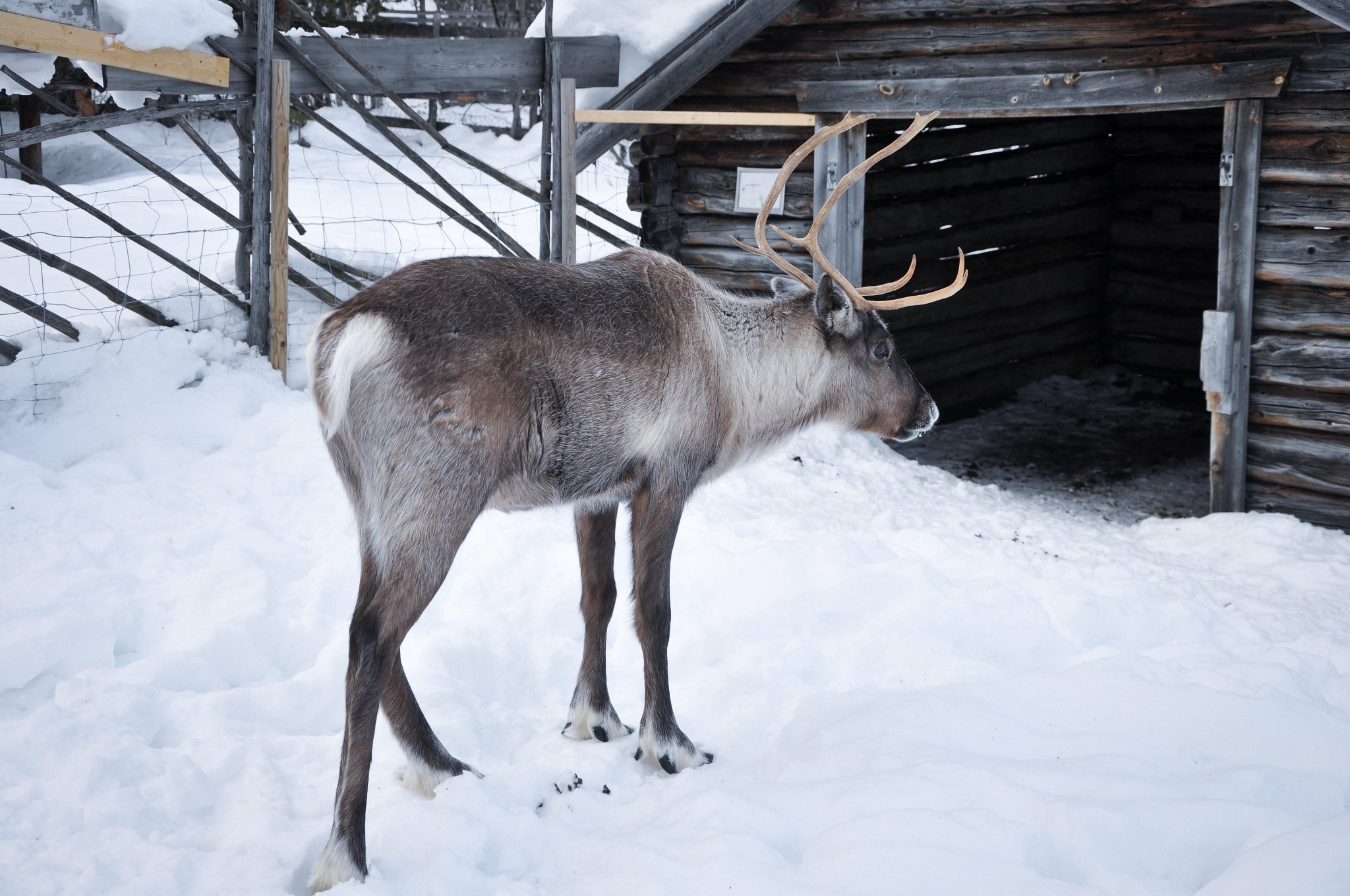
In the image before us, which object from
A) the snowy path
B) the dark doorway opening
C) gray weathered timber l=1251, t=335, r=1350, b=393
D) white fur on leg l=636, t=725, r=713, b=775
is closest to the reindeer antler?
the snowy path

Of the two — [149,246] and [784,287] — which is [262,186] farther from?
[784,287]

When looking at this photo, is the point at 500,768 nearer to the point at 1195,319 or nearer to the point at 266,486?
the point at 266,486

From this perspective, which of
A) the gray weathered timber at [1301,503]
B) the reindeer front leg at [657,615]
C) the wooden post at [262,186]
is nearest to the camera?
the reindeer front leg at [657,615]

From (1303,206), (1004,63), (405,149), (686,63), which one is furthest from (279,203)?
(1303,206)

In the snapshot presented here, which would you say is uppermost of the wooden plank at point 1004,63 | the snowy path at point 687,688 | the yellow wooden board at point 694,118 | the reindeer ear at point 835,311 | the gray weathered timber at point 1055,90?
the wooden plank at point 1004,63

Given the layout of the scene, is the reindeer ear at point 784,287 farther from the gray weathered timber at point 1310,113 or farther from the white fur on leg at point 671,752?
the gray weathered timber at point 1310,113

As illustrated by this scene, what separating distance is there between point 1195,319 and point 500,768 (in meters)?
9.28

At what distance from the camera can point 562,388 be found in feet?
11.5

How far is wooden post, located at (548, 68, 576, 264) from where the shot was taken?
7074mm

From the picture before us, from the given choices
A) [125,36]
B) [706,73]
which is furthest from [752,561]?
[125,36]

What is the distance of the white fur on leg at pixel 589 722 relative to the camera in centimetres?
406

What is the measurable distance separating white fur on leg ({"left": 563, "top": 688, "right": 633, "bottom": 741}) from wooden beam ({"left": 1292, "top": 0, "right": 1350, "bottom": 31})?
14.8 ft

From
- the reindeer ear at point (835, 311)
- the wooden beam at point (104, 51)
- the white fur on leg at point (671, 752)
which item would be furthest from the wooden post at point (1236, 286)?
the wooden beam at point (104, 51)

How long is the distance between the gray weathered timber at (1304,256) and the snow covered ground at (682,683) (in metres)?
1.27
